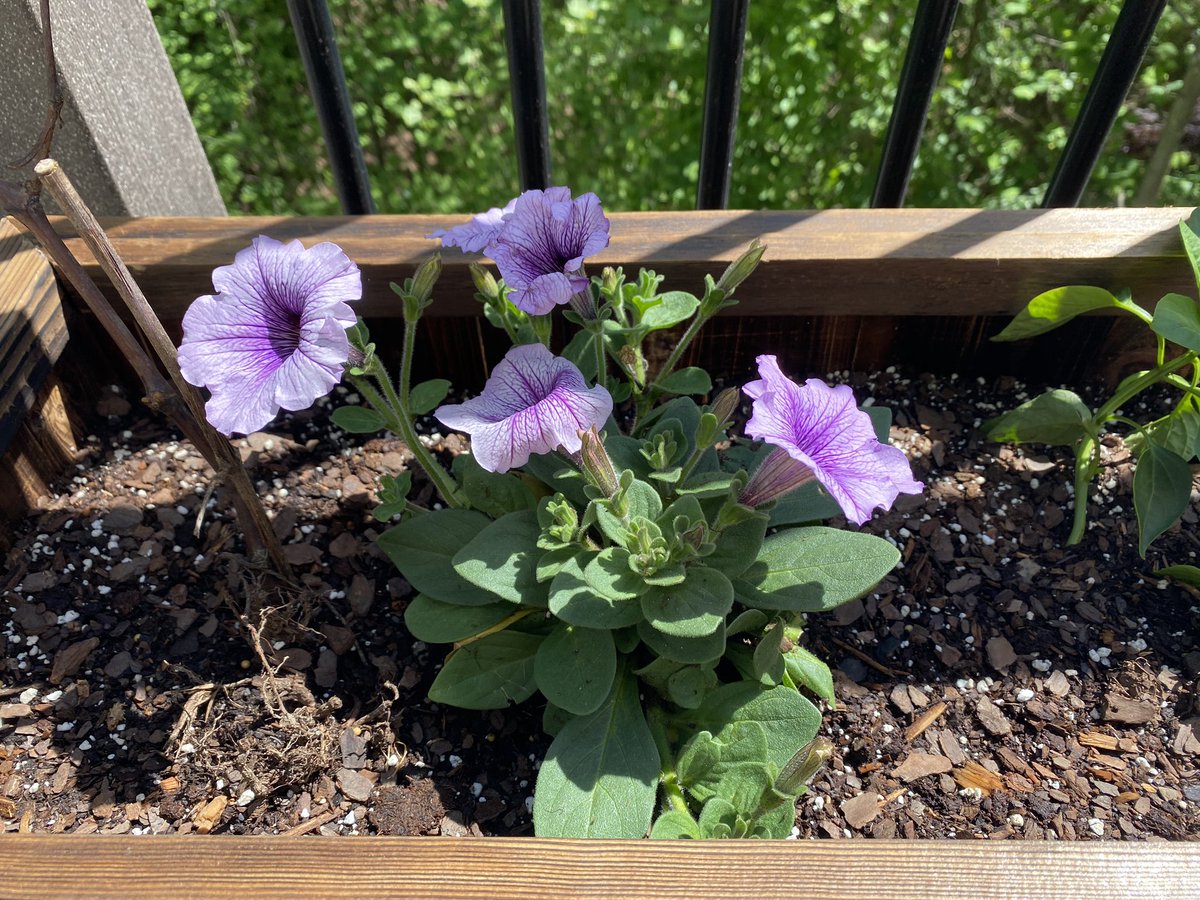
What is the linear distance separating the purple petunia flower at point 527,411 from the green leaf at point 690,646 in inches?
12.5

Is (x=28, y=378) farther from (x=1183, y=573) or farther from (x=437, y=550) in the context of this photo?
(x=1183, y=573)

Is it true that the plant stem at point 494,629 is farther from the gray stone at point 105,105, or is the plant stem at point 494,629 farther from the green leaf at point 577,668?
the gray stone at point 105,105

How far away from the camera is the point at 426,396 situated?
153cm

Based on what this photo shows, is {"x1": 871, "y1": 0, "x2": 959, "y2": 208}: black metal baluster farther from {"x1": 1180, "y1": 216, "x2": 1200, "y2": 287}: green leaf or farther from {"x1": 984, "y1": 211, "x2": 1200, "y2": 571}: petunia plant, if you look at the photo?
{"x1": 1180, "y1": 216, "x2": 1200, "y2": 287}: green leaf

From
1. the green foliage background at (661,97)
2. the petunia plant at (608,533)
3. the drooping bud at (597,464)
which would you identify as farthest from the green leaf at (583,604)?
the green foliage background at (661,97)

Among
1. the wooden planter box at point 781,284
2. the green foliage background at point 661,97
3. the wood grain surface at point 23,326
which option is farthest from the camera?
the green foliage background at point 661,97

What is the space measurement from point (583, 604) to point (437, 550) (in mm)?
326

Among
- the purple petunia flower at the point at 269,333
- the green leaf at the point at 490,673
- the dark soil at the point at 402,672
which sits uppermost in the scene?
the purple petunia flower at the point at 269,333

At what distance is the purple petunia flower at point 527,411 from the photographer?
123 centimetres

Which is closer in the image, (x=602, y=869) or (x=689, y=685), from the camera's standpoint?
(x=602, y=869)

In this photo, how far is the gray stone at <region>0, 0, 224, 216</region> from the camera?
168 cm

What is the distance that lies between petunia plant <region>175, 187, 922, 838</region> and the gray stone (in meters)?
0.82

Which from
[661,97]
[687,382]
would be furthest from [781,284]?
[661,97]

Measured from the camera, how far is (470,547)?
1379 mm
